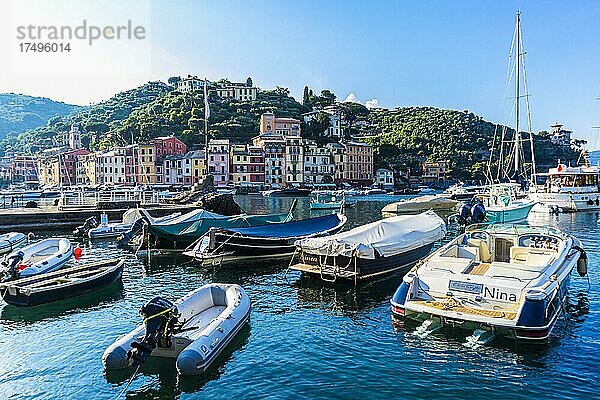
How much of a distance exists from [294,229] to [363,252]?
9192mm

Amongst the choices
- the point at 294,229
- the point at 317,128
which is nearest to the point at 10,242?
the point at 294,229

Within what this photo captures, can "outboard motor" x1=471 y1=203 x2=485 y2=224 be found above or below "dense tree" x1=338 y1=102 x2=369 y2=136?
below

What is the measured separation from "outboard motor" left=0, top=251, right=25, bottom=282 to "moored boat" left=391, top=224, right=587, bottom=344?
45.1 feet

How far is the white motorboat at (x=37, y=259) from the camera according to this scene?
17500 mm

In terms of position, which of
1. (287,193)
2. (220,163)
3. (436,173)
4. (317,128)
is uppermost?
(317,128)

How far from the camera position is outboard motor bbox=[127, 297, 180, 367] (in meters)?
9.78

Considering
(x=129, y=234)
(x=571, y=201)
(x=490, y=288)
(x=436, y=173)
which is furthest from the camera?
(x=436, y=173)

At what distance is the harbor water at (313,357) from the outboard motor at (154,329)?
514 millimetres

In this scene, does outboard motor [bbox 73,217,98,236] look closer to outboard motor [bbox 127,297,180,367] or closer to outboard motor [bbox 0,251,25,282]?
outboard motor [bbox 0,251,25,282]

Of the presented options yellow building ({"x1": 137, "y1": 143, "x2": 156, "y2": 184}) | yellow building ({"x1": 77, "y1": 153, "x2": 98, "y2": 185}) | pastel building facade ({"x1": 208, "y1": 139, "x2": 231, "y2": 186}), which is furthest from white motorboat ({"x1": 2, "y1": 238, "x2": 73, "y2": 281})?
yellow building ({"x1": 77, "y1": 153, "x2": 98, "y2": 185})

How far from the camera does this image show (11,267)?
695 inches

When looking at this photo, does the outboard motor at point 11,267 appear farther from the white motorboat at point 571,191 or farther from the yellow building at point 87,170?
the yellow building at point 87,170

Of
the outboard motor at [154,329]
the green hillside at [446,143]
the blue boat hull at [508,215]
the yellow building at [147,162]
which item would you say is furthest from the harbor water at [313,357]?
the green hillside at [446,143]

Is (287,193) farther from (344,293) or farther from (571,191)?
(344,293)
